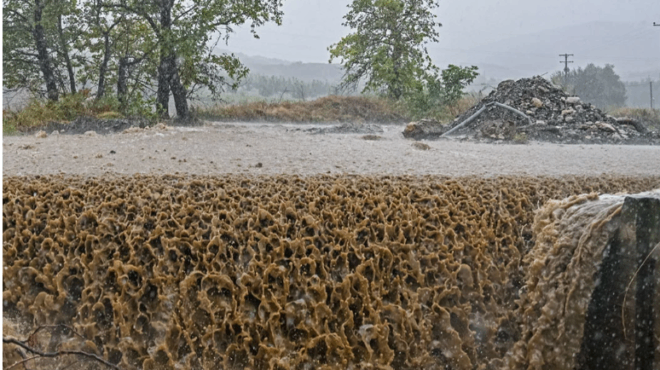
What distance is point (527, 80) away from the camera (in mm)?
4406

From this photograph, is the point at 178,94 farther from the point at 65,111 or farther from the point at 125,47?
the point at 65,111

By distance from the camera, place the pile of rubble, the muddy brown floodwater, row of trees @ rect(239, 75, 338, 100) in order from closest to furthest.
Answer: the muddy brown floodwater < row of trees @ rect(239, 75, 338, 100) < the pile of rubble

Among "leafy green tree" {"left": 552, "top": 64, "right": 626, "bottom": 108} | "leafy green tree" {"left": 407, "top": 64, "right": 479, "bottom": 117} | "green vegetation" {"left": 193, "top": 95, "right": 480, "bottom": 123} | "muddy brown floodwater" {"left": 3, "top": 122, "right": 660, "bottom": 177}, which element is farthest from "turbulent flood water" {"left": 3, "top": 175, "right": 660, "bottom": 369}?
"leafy green tree" {"left": 552, "top": 64, "right": 626, "bottom": 108}

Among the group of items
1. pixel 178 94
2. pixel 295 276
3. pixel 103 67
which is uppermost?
pixel 103 67

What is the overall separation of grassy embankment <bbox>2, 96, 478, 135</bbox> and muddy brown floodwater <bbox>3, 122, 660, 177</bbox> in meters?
0.23

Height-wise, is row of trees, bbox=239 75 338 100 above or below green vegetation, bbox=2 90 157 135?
above

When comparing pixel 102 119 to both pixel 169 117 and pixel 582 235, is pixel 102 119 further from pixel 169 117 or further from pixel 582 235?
pixel 582 235

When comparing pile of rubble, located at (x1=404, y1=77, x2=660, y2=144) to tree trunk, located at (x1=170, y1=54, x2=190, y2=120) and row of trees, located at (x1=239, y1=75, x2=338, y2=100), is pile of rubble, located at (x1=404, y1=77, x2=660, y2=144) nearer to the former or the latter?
row of trees, located at (x1=239, y1=75, x2=338, y2=100)

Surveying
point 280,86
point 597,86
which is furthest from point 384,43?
point 597,86

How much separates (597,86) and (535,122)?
0.87 meters

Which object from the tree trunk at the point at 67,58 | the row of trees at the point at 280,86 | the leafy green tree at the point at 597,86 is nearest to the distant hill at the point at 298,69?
the row of trees at the point at 280,86

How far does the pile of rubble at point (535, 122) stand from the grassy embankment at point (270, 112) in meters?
0.24

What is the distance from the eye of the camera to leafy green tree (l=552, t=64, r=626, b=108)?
407 cm

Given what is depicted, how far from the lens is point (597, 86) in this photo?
4.20m
